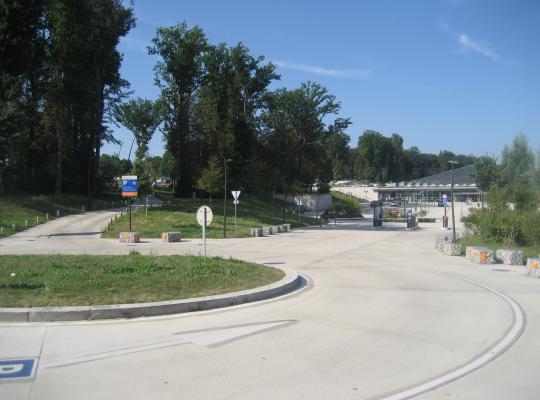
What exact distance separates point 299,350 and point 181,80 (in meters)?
63.0

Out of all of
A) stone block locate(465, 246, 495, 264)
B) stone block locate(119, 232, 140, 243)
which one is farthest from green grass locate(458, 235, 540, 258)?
stone block locate(119, 232, 140, 243)

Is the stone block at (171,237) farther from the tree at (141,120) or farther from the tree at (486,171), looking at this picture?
the tree at (486,171)

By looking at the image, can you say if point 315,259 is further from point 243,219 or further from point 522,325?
point 243,219

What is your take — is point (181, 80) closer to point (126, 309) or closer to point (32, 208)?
point (32, 208)

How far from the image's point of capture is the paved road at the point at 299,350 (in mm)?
5531

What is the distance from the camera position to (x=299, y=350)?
7.02 m

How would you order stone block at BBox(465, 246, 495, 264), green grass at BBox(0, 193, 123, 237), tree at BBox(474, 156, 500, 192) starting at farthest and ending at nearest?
tree at BBox(474, 156, 500, 192) < green grass at BBox(0, 193, 123, 237) < stone block at BBox(465, 246, 495, 264)

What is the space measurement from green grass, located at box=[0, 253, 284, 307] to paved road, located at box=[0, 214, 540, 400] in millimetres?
1090

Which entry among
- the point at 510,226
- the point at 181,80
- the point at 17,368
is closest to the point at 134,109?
the point at 181,80

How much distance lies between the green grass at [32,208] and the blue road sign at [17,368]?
92.0ft

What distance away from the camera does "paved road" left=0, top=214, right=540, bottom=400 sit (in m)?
5.53

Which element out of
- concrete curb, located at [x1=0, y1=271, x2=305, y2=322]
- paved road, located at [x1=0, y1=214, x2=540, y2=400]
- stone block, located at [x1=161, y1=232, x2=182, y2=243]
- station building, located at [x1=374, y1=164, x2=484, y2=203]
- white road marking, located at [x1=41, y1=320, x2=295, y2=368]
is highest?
station building, located at [x1=374, y1=164, x2=484, y2=203]

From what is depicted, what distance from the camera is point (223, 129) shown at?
2217 inches

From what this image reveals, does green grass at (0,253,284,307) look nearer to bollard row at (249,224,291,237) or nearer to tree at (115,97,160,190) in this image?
bollard row at (249,224,291,237)
